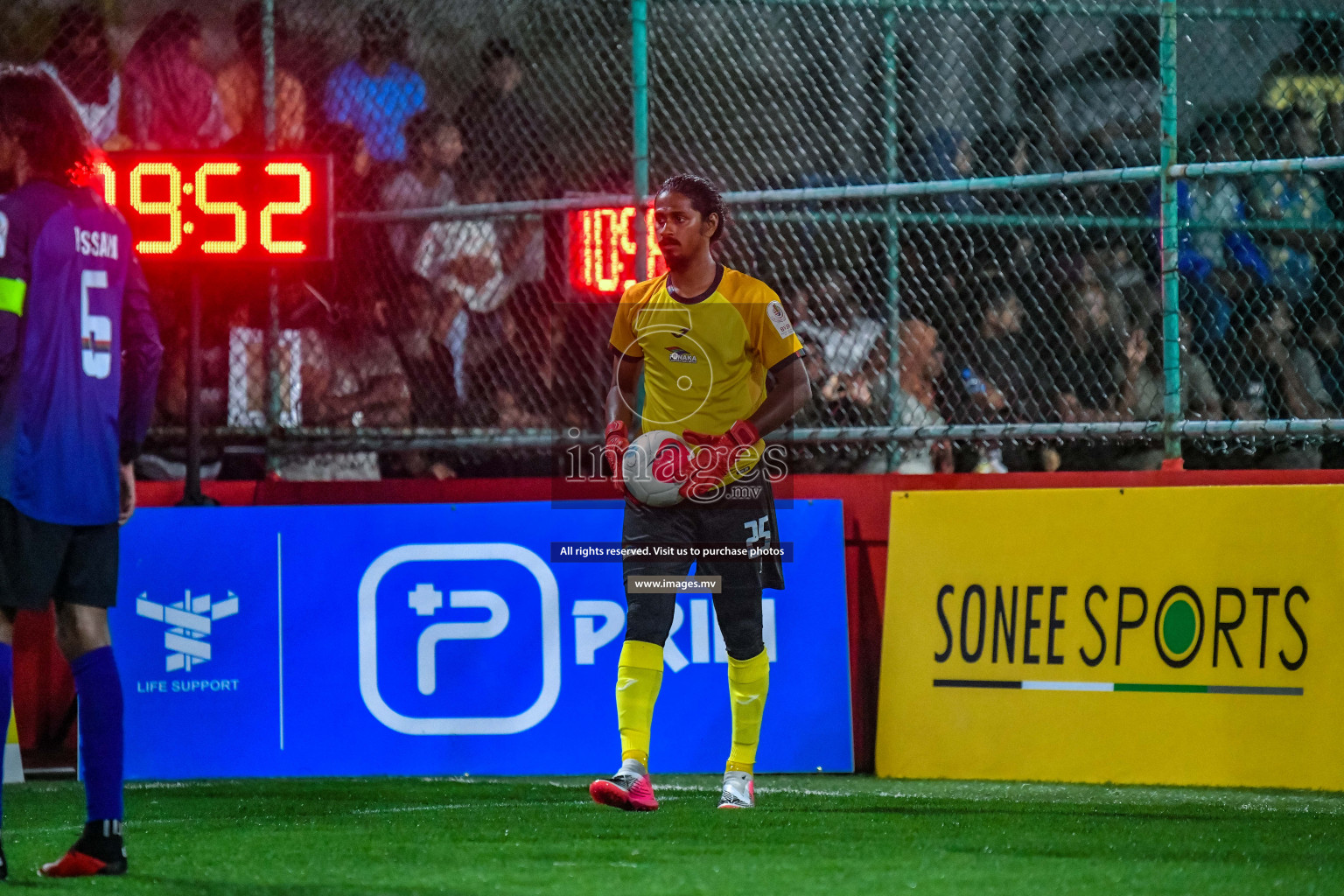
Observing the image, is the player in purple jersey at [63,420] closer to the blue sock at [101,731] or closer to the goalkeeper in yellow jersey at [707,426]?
the blue sock at [101,731]

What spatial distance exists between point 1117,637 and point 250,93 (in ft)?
17.4

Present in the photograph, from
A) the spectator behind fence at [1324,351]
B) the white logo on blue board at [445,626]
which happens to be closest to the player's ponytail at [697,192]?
the white logo on blue board at [445,626]

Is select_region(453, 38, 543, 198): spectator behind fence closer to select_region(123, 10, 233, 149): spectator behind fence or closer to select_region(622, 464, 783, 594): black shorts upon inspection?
select_region(123, 10, 233, 149): spectator behind fence

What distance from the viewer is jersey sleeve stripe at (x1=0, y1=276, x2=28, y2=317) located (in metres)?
4.55

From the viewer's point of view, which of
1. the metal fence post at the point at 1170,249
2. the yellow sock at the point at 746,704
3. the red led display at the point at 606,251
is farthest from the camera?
the red led display at the point at 606,251

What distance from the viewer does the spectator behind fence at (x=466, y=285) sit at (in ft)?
30.5

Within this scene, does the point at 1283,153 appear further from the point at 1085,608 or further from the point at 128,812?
the point at 128,812

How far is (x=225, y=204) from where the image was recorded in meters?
8.12

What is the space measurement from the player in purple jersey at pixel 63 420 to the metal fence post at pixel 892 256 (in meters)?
4.18

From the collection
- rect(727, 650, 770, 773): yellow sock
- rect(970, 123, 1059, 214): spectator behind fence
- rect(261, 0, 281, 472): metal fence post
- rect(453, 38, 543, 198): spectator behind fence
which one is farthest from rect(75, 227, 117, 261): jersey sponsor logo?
rect(970, 123, 1059, 214): spectator behind fence

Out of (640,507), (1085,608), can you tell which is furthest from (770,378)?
(1085,608)

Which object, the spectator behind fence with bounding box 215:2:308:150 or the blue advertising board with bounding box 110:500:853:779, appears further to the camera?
the spectator behind fence with bounding box 215:2:308:150

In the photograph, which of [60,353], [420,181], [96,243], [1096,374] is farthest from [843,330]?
[60,353]

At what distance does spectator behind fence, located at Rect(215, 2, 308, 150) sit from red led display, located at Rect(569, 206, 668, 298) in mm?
1738
